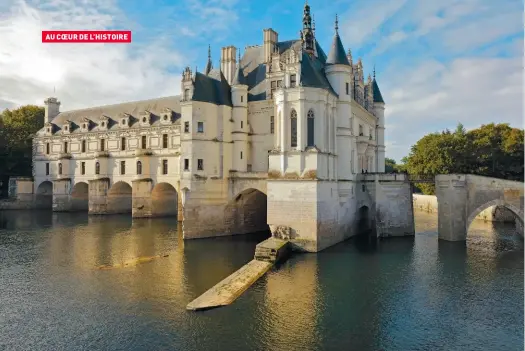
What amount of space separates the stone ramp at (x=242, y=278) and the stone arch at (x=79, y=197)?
4607 cm

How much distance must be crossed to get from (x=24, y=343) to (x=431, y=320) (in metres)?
17.5

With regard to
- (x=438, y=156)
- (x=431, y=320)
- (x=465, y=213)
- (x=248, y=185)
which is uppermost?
(x=438, y=156)

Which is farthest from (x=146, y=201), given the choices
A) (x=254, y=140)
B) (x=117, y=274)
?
(x=117, y=274)

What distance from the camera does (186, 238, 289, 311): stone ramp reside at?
18078 mm

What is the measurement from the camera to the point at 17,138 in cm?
7106

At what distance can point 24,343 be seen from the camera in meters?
14.6

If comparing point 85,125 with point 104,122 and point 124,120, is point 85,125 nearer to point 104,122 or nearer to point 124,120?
point 104,122

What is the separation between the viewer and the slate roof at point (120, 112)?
173 ft

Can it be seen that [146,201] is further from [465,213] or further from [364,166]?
[465,213]

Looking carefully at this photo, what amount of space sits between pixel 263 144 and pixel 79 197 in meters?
41.1

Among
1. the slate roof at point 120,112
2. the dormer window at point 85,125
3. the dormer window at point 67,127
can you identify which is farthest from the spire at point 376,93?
the dormer window at point 67,127

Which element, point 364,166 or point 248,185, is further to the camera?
point 364,166

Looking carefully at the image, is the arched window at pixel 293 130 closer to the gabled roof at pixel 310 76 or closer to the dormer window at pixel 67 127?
the gabled roof at pixel 310 76

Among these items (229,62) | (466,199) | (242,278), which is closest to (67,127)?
(229,62)
